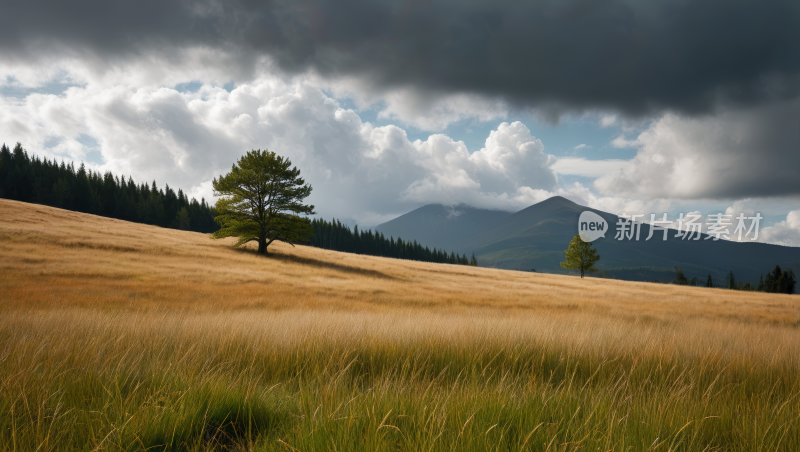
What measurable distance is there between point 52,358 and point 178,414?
2465mm

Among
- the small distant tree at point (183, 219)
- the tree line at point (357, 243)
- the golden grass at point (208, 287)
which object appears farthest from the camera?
the tree line at point (357, 243)

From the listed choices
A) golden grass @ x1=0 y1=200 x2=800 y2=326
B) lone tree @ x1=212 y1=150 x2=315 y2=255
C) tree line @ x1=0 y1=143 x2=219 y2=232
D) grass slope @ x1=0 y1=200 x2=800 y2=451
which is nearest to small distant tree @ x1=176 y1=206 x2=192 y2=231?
tree line @ x1=0 y1=143 x2=219 y2=232

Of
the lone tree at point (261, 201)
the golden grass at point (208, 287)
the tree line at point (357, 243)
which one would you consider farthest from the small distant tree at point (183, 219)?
the lone tree at point (261, 201)

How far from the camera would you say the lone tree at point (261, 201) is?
3453 cm

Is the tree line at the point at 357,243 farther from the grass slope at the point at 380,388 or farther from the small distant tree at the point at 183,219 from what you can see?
the grass slope at the point at 380,388

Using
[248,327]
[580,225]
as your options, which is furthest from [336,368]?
[580,225]

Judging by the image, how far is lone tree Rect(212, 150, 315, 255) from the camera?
34.5 m

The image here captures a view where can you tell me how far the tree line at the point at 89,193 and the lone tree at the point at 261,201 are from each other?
73830 mm

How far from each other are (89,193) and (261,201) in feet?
275

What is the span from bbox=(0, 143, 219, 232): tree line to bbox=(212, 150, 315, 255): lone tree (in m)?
73.8

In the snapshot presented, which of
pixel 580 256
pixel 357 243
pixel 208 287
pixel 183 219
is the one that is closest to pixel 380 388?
pixel 208 287

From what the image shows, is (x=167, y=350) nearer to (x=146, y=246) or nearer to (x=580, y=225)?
(x=146, y=246)

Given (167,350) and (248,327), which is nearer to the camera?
(167,350)

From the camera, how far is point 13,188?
3182 inches
